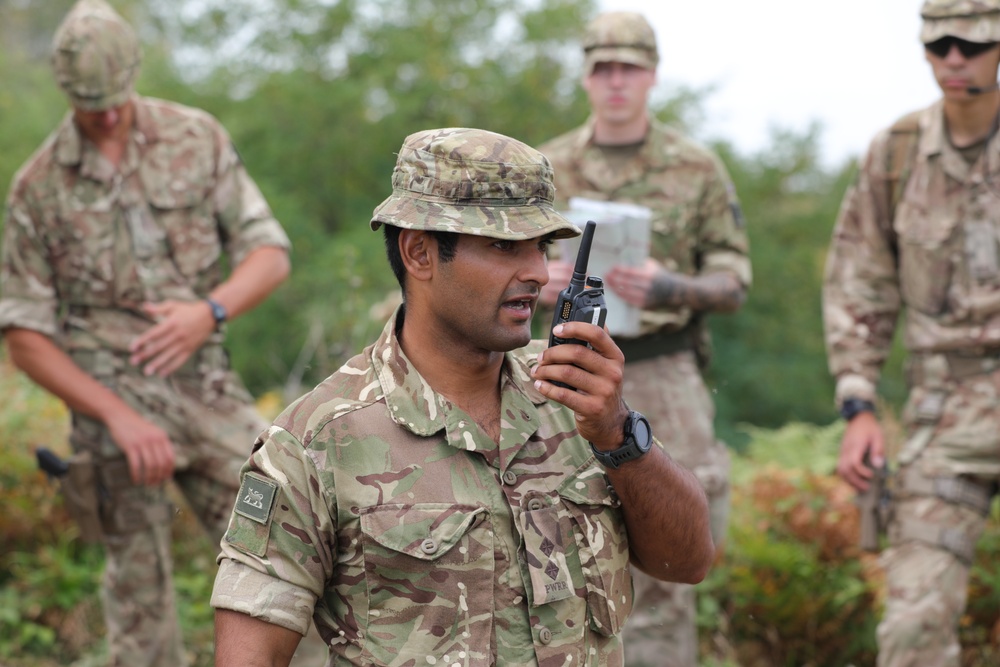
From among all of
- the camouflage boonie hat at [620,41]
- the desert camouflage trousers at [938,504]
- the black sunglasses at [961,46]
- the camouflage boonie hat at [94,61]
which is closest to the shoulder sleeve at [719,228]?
the camouflage boonie hat at [620,41]

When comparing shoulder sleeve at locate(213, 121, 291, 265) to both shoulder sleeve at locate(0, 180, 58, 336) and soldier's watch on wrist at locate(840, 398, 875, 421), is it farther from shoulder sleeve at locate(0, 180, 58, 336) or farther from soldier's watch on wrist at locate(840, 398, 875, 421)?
soldier's watch on wrist at locate(840, 398, 875, 421)

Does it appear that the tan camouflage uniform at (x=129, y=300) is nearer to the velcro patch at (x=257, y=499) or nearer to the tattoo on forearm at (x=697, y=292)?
the tattoo on forearm at (x=697, y=292)

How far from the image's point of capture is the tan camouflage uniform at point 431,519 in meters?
2.88

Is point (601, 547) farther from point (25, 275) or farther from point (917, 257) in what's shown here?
point (25, 275)

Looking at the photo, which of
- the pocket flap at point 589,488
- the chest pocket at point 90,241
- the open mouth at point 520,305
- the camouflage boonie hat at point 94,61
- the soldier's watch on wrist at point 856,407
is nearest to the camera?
the open mouth at point 520,305

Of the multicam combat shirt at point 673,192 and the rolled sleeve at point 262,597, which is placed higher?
the multicam combat shirt at point 673,192

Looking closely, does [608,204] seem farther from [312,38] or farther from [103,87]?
[312,38]

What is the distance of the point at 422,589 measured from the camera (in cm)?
291

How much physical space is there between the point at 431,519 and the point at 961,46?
314 cm

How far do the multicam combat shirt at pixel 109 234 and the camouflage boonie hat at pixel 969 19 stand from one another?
299 centimetres

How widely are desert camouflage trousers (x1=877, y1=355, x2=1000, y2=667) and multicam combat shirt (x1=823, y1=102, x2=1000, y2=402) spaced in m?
0.17

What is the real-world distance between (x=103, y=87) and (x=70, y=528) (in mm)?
3284

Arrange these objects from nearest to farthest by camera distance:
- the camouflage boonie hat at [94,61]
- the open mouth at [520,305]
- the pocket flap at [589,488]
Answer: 1. the open mouth at [520,305]
2. the pocket flap at [589,488]
3. the camouflage boonie hat at [94,61]

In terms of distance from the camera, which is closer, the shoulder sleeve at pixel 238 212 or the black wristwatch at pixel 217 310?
the black wristwatch at pixel 217 310
